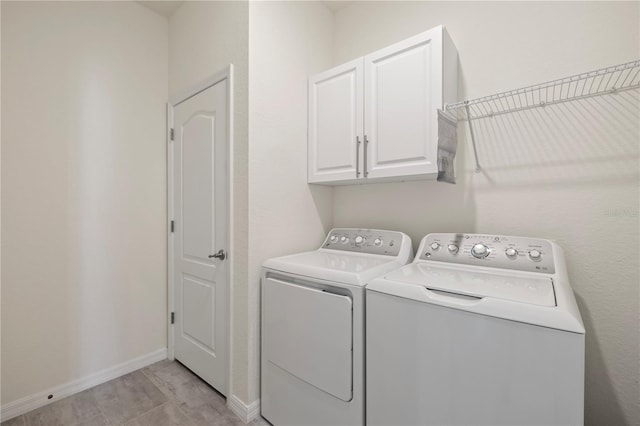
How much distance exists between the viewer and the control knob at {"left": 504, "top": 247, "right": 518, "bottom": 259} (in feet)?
4.32

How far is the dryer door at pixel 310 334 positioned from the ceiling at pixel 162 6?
2.18m

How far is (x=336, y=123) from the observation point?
1.83 m

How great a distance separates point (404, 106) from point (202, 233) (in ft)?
5.03

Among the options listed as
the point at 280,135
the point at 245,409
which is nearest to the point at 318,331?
the point at 245,409

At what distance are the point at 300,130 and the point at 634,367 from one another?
2.04 m

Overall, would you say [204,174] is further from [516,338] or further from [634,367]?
[634,367]

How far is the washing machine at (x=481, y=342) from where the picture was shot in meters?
0.83

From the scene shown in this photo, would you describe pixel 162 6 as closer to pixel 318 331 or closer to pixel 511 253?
pixel 318 331

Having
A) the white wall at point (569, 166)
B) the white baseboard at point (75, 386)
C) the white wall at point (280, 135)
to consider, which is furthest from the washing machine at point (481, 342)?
the white baseboard at point (75, 386)

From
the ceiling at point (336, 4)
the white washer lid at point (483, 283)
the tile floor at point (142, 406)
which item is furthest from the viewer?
the ceiling at point (336, 4)

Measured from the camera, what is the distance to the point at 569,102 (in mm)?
1359

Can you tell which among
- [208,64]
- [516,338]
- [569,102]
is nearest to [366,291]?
[516,338]

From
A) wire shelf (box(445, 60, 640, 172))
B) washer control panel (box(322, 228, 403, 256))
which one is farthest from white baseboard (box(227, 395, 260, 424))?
wire shelf (box(445, 60, 640, 172))

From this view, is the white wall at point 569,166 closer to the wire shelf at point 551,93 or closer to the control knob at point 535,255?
the wire shelf at point 551,93
